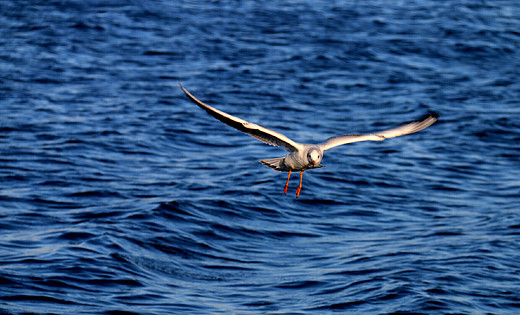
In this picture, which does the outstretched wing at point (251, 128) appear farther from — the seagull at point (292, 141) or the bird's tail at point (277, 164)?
the bird's tail at point (277, 164)

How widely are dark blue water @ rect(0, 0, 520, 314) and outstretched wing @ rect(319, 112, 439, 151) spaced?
14.9ft

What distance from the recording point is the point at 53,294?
541 inches

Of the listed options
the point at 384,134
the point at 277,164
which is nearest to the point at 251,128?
the point at 277,164

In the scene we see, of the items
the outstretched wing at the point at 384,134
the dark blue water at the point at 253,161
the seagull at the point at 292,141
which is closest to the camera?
the seagull at the point at 292,141

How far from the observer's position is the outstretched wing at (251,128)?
872 cm

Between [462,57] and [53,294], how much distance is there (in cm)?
1996

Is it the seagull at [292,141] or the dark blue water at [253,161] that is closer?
the seagull at [292,141]

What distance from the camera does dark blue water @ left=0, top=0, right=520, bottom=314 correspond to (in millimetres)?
14672

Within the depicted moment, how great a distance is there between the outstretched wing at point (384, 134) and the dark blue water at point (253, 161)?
4.54 metres

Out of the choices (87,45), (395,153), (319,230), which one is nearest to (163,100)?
(87,45)

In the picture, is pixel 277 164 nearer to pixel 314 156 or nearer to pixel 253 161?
pixel 314 156

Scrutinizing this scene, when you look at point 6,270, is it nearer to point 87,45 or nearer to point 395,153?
point 395,153

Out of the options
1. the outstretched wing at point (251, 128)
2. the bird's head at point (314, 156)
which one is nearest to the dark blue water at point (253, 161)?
the outstretched wing at point (251, 128)

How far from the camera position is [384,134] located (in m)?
10.2
